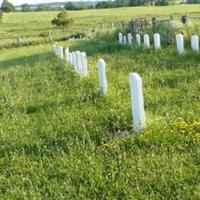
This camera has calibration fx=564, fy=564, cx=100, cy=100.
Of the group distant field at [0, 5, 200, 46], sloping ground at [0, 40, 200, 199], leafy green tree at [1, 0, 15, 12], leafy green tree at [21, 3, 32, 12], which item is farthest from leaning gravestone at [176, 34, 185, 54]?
leafy green tree at [21, 3, 32, 12]

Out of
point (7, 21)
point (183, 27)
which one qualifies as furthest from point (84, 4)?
point (183, 27)

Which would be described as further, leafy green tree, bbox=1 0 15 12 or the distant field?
leafy green tree, bbox=1 0 15 12

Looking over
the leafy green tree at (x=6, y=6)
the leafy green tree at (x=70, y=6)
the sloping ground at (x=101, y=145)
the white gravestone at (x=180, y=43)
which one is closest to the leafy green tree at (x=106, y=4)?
the leafy green tree at (x=70, y=6)

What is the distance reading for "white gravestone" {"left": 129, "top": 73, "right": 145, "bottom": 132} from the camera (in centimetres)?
765

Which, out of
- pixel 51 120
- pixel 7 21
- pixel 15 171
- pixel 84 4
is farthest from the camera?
pixel 84 4

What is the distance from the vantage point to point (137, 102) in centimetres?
773

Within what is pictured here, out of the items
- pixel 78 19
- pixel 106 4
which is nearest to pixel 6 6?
pixel 106 4

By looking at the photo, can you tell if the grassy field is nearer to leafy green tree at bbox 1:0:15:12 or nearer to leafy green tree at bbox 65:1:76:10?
leafy green tree at bbox 65:1:76:10

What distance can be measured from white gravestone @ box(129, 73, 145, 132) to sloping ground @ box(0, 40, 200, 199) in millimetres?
122

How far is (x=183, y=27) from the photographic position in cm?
2498

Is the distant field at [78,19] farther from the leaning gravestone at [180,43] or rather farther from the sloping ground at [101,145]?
the sloping ground at [101,145]

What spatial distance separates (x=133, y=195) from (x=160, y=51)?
542 inches

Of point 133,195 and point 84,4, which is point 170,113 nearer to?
point 133,195

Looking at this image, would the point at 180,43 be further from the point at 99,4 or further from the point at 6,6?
the point at 6,6
